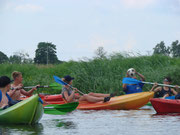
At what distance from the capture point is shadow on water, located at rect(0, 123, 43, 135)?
6.74m

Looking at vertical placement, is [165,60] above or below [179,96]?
above

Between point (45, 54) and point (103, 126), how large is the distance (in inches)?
1597

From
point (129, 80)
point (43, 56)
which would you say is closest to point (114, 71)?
point (129, 80)

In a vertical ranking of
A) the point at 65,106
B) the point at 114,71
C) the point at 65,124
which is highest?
the point at 114,71

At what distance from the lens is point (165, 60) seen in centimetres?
1577

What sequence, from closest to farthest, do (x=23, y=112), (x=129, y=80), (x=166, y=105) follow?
1. (x=23, y=112)
2. (x=166, y=105)
3. (x=129, y=80)

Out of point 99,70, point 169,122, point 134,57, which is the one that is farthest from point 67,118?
point 134,57

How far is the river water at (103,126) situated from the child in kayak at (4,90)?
1.32 feet

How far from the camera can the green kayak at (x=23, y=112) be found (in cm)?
718

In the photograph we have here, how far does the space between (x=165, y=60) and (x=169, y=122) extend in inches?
322

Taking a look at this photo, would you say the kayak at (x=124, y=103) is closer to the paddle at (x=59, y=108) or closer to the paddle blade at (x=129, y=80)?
the paddle blade at (x=129, y=80)

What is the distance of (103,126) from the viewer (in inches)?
293

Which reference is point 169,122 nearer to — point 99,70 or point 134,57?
point 99,70

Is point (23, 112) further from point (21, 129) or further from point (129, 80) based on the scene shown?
point (129, 80)
